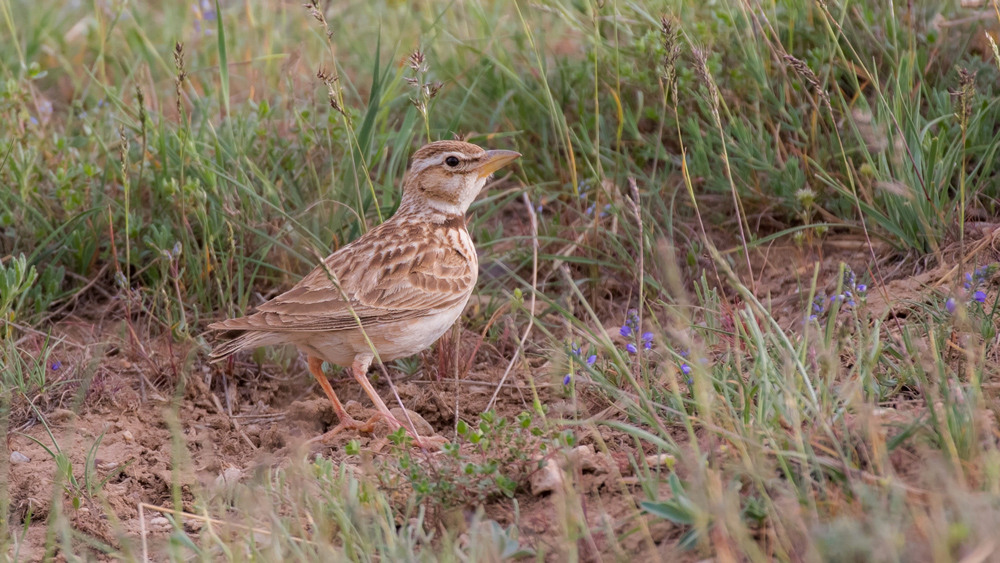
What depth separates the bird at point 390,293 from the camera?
4703 mm

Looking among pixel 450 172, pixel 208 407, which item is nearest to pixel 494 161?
pixel 450 172

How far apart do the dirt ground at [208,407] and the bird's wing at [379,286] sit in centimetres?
46

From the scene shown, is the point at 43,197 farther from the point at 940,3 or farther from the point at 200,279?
the point at 940,3

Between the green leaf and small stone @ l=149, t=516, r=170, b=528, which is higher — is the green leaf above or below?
above

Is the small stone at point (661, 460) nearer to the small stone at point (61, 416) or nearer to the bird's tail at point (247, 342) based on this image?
the bird's tail at point (247, 342)

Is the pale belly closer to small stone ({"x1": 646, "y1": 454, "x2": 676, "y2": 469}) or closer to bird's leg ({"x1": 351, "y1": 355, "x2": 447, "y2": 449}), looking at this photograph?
bird's leg ({"x1": 351, "y1": 355, "x2": 447, "y2": 449})

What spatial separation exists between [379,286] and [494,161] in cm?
95

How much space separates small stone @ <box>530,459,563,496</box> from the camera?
140 inches

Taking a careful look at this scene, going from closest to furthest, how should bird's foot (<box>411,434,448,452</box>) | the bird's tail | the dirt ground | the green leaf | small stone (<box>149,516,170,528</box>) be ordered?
the green leaf, small stone (<box>149,516,170,528</box>), the dirt ground, bird's foot (<box>411,434,448,452</box>), the bird's tail

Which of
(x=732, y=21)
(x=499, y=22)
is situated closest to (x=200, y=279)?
(x=499, y=22)

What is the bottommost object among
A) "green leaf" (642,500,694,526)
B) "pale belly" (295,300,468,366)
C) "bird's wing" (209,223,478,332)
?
"pale belly" (295,300,468,366)

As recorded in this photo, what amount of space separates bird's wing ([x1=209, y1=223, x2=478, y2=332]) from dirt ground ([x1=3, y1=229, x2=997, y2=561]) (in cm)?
46

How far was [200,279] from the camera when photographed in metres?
5.49

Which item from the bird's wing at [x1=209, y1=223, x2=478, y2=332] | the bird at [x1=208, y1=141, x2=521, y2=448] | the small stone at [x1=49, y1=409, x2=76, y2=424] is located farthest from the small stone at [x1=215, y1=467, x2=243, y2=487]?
the small stone at [x1=49, y1=409, x2=76, y2=424]
